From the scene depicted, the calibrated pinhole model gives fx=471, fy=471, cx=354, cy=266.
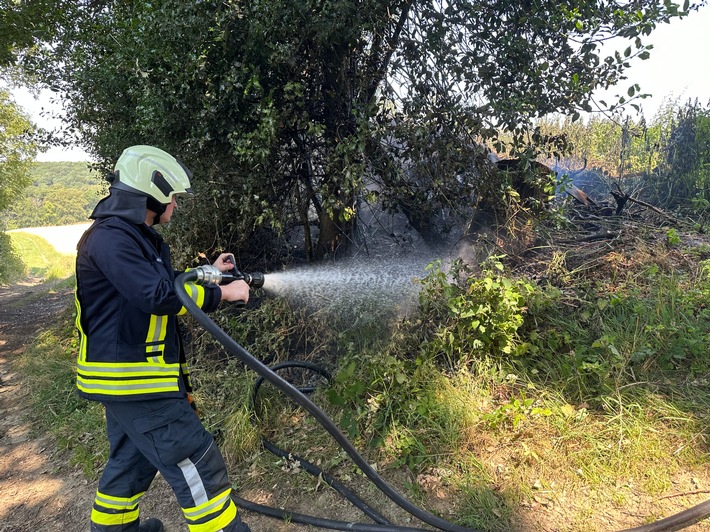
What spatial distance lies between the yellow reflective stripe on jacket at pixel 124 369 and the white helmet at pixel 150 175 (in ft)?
2.57

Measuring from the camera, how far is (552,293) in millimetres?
3439

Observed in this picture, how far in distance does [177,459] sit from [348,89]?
325 cm

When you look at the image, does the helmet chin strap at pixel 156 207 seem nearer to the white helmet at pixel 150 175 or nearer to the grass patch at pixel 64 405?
the white helmet at pixel 150 175

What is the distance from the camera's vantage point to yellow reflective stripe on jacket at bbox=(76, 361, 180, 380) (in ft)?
6.93

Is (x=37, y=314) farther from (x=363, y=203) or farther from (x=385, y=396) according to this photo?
(x=385, y=396)

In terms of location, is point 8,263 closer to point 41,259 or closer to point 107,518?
point 41,259

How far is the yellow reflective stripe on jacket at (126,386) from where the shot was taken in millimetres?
2109

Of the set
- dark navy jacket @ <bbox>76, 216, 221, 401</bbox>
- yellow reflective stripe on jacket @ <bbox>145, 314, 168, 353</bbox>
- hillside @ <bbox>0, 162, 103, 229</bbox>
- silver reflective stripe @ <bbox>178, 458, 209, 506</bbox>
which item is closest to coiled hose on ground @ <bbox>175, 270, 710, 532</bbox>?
dark navy jacket @ <bbox>76, 216, 221, 401</bbox>

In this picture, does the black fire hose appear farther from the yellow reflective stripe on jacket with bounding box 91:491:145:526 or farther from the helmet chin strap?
the yellow reflective stripe on jacket with bounding box 91:491:145:526

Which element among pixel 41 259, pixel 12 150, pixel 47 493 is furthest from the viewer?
pixel 41 259

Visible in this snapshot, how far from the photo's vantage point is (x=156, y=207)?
91.5 inches

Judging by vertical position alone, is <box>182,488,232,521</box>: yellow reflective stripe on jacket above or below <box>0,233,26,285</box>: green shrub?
A: above

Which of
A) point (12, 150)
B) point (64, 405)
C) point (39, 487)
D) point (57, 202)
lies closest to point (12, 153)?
point (12, 150)

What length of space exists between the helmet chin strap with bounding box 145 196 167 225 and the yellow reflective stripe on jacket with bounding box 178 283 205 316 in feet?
1.55
